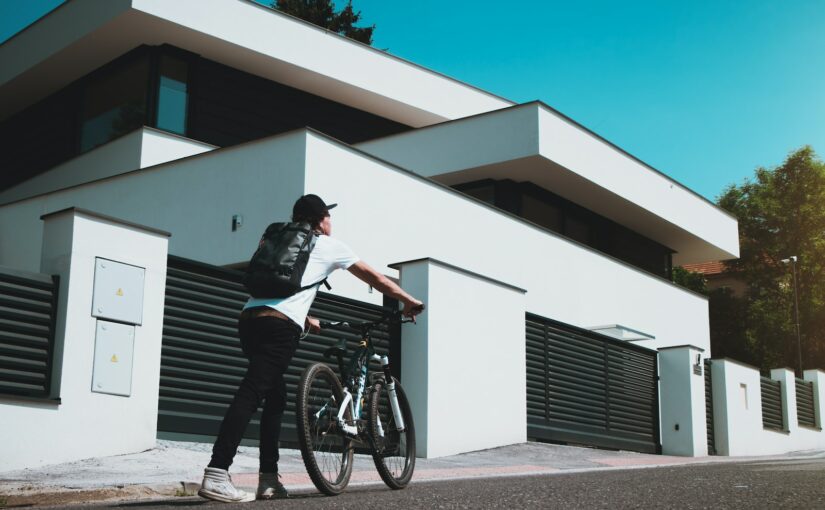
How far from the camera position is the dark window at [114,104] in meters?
18.9

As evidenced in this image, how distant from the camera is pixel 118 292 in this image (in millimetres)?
8422

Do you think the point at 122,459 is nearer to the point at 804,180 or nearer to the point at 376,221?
the point at 376,221

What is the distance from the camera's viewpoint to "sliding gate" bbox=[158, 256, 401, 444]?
9.23 metres

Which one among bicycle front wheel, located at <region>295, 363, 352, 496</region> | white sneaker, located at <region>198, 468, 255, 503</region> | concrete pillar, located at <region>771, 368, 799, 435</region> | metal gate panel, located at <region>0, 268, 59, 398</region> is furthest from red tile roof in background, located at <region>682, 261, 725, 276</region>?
white sneaker, located at <region>198, 468, 255, 503</region>

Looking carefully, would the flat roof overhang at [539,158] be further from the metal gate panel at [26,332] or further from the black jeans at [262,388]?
the black jeans at [262,388]

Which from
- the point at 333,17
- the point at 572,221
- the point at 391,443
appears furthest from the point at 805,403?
the point at 333,17

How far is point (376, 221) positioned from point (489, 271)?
3.31m

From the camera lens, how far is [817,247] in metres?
49.6

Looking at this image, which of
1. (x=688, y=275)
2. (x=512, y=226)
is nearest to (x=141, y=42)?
(x=512, y=226)

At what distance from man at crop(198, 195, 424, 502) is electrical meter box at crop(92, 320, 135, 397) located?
8.44 ft

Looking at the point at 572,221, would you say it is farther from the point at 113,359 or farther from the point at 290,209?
the point at 113,359

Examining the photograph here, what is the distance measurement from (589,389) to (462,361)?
4679mm

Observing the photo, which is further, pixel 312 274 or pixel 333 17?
pixel 333 17

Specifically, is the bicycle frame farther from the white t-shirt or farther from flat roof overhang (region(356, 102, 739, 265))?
flat roof overhang (region(356, 102, 739, 265))
